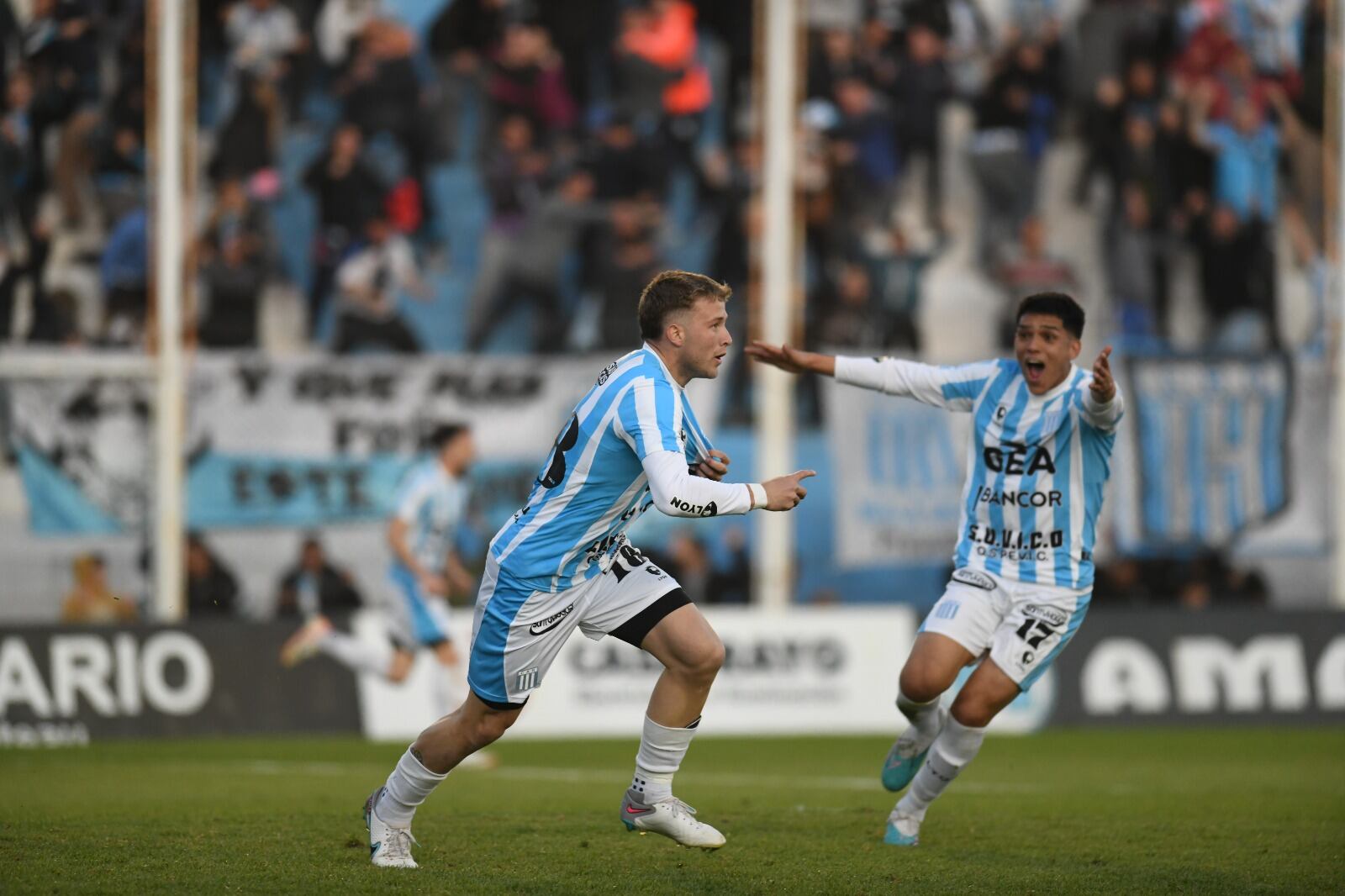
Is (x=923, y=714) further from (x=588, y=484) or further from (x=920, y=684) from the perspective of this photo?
(x=588, y=484)

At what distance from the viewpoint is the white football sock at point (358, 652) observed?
50.4 feet

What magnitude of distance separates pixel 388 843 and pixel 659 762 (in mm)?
1144

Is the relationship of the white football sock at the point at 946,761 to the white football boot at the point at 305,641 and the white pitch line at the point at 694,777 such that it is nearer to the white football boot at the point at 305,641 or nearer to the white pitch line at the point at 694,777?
the white pitch line at the point at 694,777

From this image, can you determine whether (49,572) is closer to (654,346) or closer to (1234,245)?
(654,346)

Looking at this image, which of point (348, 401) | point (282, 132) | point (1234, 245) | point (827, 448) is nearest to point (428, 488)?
point (348, 401)

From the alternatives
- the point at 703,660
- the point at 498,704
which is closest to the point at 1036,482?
the point at 703,660

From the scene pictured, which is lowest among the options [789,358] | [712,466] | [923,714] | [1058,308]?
[923,714]

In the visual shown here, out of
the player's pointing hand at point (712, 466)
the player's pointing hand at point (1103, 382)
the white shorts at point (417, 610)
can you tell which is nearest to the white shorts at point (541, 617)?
the player's pointing hand at point (712, 466)

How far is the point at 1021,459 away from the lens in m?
8.59

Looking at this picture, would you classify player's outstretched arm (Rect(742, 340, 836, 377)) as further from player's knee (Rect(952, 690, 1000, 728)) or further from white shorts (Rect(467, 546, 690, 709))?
player's knee (Rect(952, 690, 1000, 728))

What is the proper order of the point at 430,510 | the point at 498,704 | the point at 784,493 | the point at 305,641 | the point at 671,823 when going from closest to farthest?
1. the point at 784,493
2. the point at 498,704
3. the point at 671,823
4. the point at 430,510
5. the point at 305,641

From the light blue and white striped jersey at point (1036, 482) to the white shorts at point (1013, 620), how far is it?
7 cm

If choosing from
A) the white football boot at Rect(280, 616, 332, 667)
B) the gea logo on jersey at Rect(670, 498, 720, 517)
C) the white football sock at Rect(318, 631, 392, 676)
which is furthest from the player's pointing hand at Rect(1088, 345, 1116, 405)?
the white football boot at Rect(280, 616, 332, 667)

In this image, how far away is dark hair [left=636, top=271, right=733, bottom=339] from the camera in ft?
24.2
